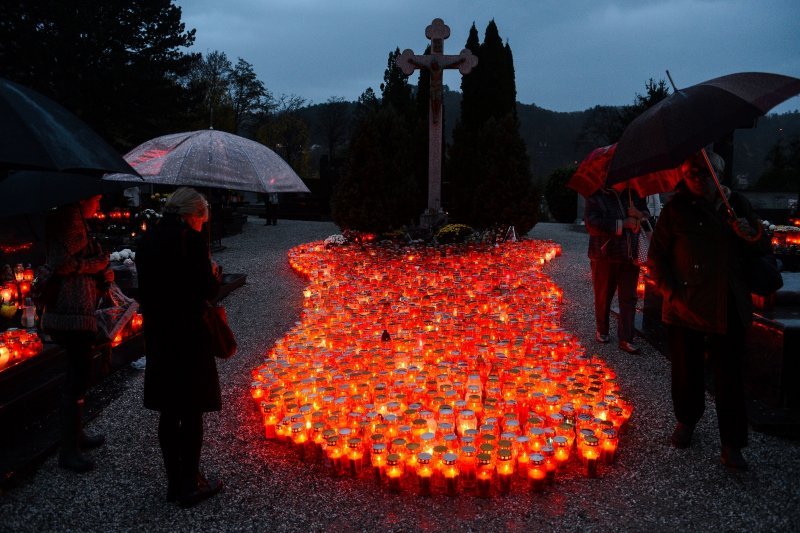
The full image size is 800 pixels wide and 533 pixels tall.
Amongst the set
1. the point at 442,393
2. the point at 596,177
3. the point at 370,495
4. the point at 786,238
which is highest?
the point at 596,177

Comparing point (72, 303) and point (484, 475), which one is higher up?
point (72, 303)

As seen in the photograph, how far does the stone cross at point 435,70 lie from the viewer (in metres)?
14.6

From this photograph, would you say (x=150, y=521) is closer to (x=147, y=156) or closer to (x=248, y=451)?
(x=248, y=451)

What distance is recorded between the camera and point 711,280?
354cm

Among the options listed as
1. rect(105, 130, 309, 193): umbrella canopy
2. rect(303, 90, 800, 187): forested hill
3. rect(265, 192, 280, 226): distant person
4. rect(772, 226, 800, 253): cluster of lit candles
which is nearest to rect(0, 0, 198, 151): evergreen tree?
rect(265, 192, 280, 226): distant person

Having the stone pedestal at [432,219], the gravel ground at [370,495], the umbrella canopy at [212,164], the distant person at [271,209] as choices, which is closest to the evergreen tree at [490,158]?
the stone pedestal at [432,219]

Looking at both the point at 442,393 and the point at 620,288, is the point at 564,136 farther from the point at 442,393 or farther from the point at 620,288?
the point at 442,393

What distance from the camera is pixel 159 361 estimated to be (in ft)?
10.4

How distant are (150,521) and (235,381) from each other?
223 cm

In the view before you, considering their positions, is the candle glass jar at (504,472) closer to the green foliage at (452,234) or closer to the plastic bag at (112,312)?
the plastic bag at (112,312)

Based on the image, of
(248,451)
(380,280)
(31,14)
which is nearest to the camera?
(248,451)

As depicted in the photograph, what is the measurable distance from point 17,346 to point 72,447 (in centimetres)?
158

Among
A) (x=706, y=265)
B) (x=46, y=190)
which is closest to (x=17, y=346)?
(x=46, y=190)

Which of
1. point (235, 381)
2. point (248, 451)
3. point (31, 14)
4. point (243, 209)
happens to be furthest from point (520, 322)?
point (243, 209)
